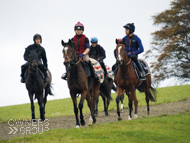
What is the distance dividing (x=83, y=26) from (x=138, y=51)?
2.92m

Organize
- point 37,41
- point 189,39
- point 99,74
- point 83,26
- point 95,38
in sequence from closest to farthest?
point 83,26
point 99,74
point 37,41
point 95,38
point 189,39

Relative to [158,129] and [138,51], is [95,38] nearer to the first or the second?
[138,51]

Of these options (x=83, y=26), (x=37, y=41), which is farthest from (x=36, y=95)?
(x=83, y=26)

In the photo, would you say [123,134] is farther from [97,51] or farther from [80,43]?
[97,51]

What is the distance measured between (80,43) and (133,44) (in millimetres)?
2841

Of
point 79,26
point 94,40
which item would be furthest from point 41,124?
point 94,40

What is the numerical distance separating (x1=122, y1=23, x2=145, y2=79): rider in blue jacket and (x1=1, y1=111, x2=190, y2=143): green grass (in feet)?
11.1

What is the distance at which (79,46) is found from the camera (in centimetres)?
1355

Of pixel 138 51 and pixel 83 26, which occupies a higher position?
pixel 83 26

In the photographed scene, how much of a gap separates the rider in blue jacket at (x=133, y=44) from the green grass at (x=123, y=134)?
3.37 meters

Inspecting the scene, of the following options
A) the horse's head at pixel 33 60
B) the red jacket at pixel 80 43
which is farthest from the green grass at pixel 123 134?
the horse's head at pixel 33 60

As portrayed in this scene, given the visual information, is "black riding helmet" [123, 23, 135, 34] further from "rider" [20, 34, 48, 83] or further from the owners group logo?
the owners group logo

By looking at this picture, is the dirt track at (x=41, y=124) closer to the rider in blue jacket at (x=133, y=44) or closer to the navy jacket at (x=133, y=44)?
the rider in blue jacket at (x=133, y=44)

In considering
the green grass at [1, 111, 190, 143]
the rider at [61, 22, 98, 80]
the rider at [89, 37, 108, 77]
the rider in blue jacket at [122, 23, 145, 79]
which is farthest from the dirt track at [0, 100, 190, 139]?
the rider at [89, 37, 108, 77]
